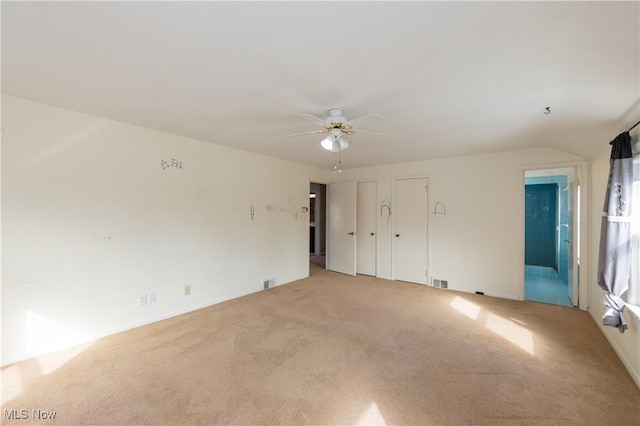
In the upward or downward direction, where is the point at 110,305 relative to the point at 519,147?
downward

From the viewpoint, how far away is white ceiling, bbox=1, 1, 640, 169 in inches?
50.4

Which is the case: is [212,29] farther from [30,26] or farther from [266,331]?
[266,331]

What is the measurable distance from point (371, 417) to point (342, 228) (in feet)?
13.6

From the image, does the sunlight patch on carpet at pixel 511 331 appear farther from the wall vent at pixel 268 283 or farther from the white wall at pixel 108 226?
the white wall at pixel 108 226

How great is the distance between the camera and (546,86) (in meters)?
1.94

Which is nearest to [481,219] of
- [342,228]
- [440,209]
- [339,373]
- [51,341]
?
[440,209]

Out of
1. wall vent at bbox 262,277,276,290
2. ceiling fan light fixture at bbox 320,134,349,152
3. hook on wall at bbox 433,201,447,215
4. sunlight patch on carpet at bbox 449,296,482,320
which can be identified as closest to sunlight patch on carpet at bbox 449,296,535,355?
sunlight patch on carpet at bbox 449,296,482,320

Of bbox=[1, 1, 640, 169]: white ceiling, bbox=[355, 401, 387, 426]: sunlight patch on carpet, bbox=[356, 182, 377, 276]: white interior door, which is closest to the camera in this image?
bbox=[1, 1, 640, 169]: white ceiling

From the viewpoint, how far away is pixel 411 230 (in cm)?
505

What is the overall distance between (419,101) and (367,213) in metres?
3.48

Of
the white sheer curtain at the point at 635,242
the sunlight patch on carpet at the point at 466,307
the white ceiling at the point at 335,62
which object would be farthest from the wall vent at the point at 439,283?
the white ceiling at the point at 335,62

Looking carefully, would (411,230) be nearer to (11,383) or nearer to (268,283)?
(268,283)

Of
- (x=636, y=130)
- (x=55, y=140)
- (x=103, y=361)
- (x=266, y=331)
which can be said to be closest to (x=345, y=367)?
(x=266, y=331)

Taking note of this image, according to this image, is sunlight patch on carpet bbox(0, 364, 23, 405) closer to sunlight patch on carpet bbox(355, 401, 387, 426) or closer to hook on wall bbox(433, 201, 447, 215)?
sunlight patch on carpet bbox(355, 401, 387, 426)
